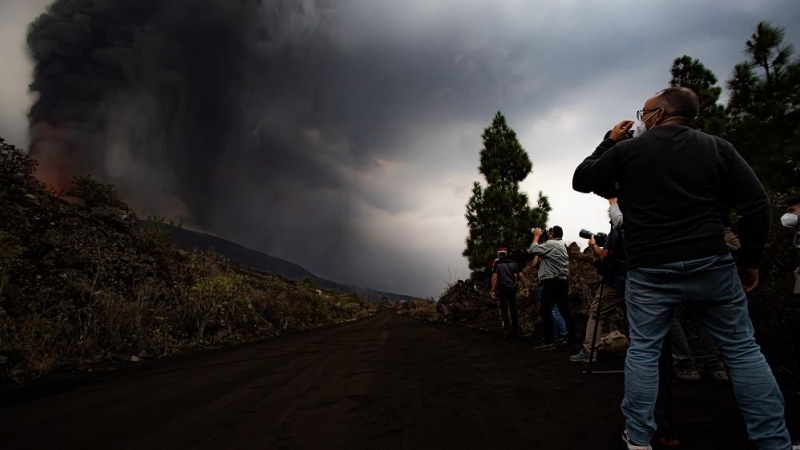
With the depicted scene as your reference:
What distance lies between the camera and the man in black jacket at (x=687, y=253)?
6.43ft

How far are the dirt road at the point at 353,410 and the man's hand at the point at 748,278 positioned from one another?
105 cm

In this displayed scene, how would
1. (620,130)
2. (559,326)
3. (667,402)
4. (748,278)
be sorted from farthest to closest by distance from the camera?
(559,326)
(620,130)
(667,402)
(748,278)

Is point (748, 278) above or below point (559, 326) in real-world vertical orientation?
above

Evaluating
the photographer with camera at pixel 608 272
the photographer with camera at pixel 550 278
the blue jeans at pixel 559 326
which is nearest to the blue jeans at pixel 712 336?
the photographer with camera at pixel 608 272

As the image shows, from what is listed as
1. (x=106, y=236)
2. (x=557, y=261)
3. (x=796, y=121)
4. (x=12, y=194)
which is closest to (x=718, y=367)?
(x=557, y=261)

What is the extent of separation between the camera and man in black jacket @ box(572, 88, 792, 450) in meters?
1.96

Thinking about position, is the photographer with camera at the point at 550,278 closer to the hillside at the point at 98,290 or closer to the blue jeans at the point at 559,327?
the blue jeans at the point at 559,327

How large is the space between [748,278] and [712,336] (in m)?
0.40

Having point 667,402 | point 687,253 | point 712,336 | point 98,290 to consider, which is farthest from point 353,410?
point 98,290

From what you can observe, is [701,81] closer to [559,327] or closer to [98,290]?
[559,327]

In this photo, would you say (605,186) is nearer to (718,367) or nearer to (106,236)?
(718,367)

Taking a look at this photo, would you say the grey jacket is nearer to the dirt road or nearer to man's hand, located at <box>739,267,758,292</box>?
the dirt road

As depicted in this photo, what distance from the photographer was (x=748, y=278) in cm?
213

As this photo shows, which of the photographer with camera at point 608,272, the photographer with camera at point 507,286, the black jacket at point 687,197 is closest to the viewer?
the black jacket at point 687,197
